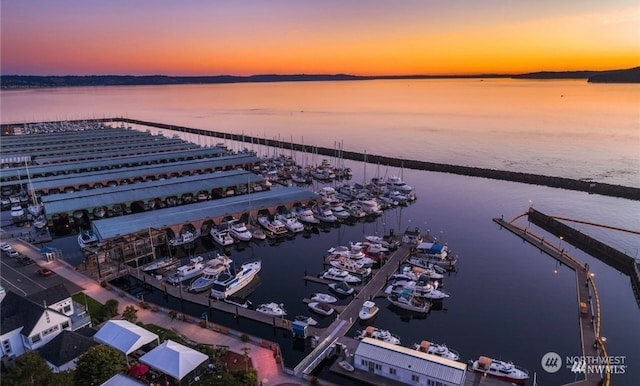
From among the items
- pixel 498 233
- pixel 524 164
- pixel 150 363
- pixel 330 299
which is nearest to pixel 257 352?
Answer: pixel 150 363

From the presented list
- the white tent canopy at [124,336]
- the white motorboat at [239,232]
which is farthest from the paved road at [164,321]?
the white motorboat at [239,232]

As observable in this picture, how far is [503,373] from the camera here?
25.4 metres

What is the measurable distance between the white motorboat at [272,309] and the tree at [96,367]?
12939 mm

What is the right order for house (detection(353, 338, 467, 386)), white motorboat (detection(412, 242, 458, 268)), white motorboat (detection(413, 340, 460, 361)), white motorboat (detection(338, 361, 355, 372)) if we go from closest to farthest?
house (detection(353, 338, 467, 386)) → white motorboat (detection(338, 361, 355, 372)) → white motorboat (detection(413, 340, 460, 361)) → white motorboat (detection(412, 242, 458, 268))

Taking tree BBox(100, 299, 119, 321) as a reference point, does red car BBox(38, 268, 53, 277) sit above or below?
below

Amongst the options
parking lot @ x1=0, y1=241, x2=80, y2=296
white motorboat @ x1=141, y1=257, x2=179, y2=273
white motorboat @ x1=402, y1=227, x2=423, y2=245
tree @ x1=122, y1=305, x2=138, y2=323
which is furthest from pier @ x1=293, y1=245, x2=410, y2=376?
parking lot @ x1=0, y1=241, x2=80, y2=296

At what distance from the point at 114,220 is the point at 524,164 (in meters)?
80.9

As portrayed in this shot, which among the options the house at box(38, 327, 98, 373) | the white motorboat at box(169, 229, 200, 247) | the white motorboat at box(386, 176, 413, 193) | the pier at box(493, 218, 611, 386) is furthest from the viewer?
the white motorboat at box(386, 176, 413, 193)

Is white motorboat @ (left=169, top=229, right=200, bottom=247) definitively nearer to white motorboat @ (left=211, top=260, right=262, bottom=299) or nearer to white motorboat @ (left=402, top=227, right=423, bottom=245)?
white motorboat @ (left=211, top=260, right=262, bottom=299)

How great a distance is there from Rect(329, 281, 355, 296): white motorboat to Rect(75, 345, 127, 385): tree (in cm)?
1972

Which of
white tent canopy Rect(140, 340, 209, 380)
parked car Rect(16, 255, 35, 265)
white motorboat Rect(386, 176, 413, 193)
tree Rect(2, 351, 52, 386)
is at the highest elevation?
tree Rect(2, 351, 52, 386)

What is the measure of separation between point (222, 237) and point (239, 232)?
2149 millimetres

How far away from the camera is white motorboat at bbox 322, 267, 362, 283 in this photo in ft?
128

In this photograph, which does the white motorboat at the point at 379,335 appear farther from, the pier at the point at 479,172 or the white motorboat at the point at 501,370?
the pier at the point at 479,172
